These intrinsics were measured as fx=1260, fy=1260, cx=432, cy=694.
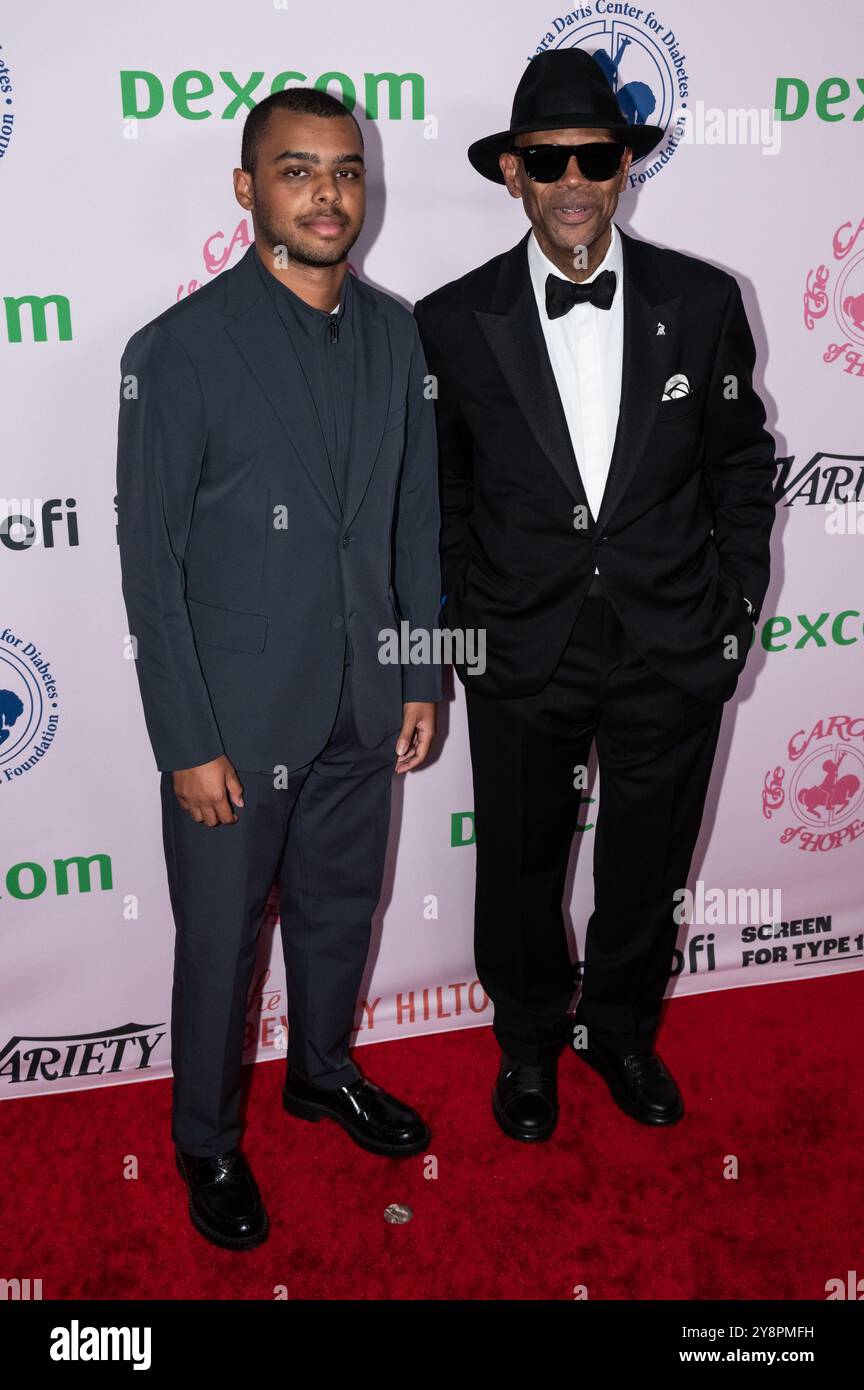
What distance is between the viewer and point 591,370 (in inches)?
93.0

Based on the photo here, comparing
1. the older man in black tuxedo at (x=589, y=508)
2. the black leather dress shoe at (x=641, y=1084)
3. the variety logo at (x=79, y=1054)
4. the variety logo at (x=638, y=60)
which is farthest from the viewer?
the variety logo at (x=79, y=1054)

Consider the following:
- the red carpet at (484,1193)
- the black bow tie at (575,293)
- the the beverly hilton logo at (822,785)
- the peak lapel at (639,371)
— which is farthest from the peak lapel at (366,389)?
the the beverly hilton logo at (822,785)

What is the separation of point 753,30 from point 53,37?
1.43 meters

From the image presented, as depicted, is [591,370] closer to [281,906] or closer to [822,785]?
[281,906]

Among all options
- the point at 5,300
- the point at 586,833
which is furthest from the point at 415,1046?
the point at 5,300

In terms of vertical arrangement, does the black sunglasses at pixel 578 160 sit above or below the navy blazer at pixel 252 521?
above

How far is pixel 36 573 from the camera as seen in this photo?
262cm

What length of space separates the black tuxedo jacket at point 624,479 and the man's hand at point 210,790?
0.56 m

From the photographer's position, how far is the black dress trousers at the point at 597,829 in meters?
2.50

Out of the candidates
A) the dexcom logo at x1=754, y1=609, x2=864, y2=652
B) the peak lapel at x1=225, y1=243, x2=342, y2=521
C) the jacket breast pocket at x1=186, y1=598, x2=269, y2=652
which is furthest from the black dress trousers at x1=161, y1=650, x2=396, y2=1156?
the dexcom logo at x1=754, y1=609, x2=864, y2=652

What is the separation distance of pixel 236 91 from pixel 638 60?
2.77ft

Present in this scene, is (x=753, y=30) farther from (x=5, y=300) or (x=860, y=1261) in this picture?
(x=860, y=1261)

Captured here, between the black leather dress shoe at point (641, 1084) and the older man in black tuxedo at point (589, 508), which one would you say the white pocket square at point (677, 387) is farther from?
the black leather dress shoe at point (641, 1084)

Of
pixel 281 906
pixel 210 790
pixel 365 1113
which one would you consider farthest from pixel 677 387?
pixel 365 1113
